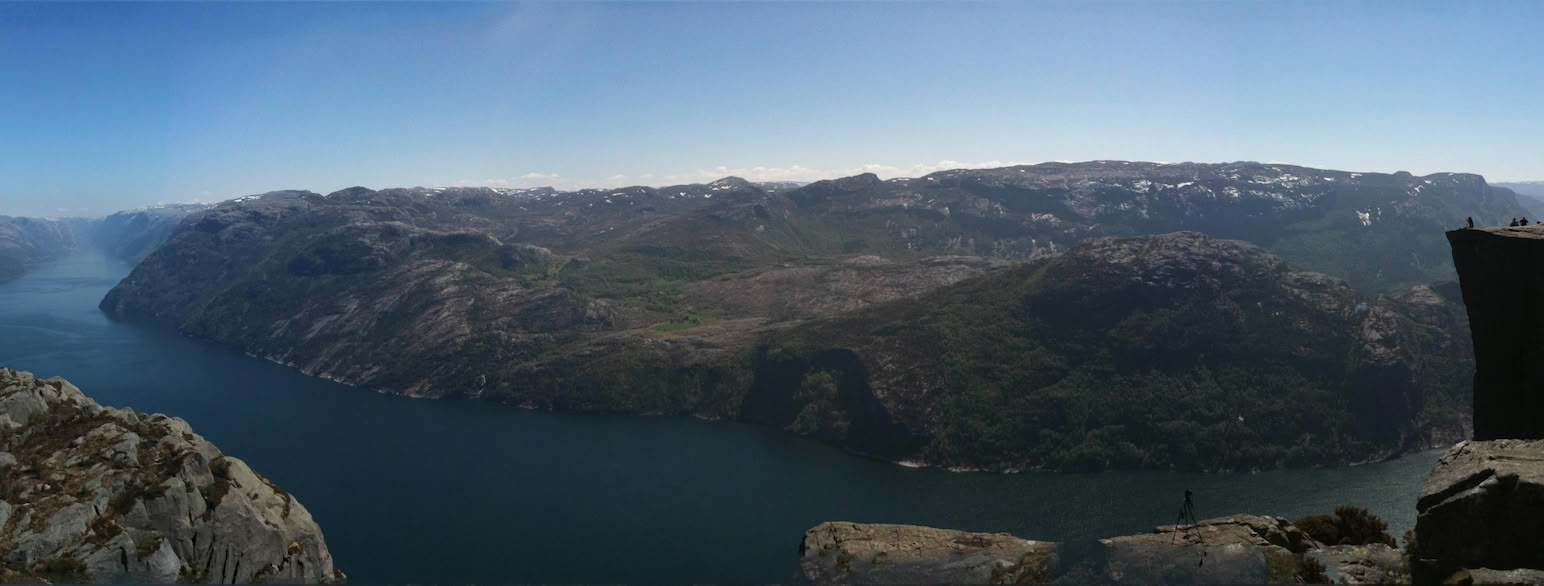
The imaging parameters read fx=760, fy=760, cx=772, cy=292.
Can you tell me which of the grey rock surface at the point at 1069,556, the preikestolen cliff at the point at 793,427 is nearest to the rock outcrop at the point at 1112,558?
the grey rock surface at the point at 1069,556

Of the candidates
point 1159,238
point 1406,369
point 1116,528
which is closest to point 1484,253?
point 1116,528

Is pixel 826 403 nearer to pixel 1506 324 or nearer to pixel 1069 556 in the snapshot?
pixel 1506 324

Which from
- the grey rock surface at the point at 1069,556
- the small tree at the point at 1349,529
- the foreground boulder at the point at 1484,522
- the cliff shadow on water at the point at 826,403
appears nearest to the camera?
the foreground boulder at the point at 1484,522

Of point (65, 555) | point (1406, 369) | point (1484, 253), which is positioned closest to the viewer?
point (1484, 253)

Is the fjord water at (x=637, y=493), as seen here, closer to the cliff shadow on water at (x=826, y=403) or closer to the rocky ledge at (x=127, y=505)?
the cliff shadow on water at (x=826, y=403)

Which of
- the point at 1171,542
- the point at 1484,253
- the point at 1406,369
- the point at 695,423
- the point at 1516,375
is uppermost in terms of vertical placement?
the point at 1484,253

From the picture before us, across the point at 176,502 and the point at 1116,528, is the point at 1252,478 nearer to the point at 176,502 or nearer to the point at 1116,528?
the point at 1116,528

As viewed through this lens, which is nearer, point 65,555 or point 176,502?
point 65,555
